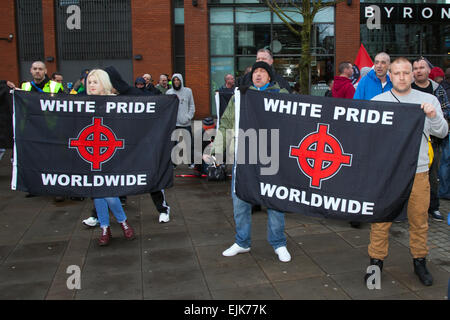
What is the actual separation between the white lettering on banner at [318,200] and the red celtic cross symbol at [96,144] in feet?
5.76

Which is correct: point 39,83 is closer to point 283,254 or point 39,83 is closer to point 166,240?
point 166,240

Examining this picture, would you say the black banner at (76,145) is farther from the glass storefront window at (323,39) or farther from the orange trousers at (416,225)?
the glass storefront window at (323,39)

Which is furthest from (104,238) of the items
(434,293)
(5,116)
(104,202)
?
(5,116)

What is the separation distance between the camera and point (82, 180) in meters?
5.12

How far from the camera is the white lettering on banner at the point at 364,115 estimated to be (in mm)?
3961

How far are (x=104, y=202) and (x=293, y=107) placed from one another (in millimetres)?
2467

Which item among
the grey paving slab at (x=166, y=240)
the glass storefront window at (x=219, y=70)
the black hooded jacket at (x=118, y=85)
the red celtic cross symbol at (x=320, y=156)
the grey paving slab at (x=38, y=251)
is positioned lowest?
the grey paving slab at (x=38, y=251)

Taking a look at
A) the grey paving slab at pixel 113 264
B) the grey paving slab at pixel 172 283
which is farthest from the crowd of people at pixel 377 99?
the grey paving slab at pixel 172 283

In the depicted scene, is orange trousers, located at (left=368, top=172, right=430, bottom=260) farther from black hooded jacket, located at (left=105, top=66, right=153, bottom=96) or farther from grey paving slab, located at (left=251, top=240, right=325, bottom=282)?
black hooded jacket, located at (left=105, top=66, right=153, bottom=96)

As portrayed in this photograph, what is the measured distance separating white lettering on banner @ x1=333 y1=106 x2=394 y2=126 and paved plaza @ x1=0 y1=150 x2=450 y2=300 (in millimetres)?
1445

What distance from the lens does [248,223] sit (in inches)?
194
